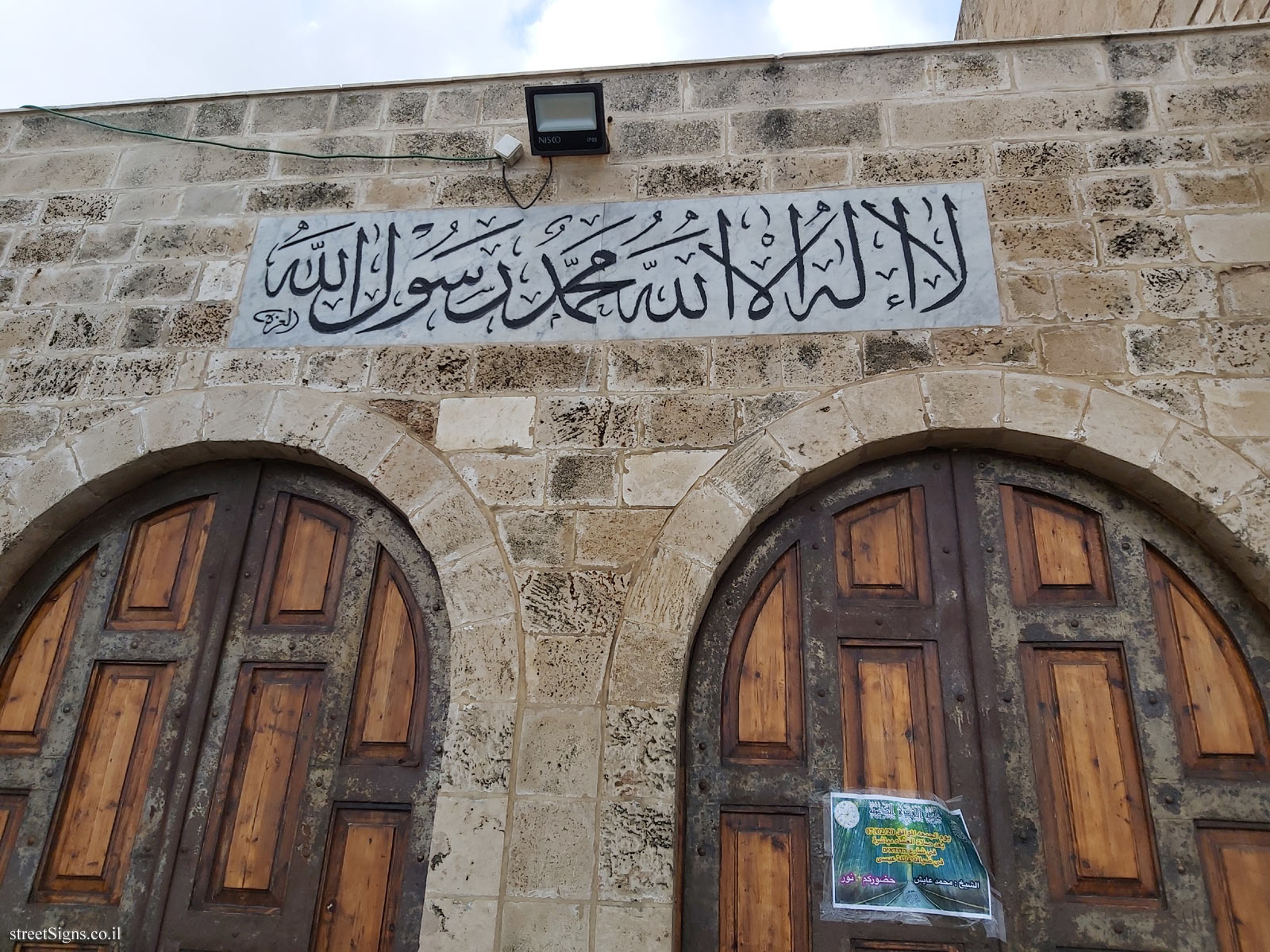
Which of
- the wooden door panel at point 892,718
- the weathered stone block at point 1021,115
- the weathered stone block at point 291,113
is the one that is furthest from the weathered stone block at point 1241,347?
the weathered stone block at point 291,113

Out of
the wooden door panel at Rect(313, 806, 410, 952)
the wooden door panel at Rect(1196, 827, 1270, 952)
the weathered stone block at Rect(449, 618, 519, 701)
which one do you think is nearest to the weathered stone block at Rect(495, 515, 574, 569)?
the weathered stone block at Rect(449, 618, 519, 701)

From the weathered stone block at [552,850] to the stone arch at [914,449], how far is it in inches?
13.9

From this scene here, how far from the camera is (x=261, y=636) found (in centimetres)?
304

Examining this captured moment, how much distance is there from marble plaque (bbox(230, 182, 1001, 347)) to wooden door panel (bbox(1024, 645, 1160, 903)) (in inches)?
48.4

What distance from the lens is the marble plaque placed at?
3150 mm

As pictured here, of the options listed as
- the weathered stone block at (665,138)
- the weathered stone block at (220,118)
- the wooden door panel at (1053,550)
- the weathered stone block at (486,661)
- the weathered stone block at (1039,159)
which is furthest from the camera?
the weathered stone block at (220,118)

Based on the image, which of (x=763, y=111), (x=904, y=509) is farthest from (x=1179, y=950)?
(x=763, y=111)

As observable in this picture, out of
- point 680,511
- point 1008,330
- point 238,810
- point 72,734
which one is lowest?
point 238,810

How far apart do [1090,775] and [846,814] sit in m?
0.73

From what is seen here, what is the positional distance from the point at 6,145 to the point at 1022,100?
4403 millimetres

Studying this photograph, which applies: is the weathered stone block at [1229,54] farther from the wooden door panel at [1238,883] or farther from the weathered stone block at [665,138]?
the wooden door panel at [1238,883]

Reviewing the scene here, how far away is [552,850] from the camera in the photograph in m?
2.51

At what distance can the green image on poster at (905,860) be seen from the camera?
2486 mm

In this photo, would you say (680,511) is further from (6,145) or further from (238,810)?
(6,145)
